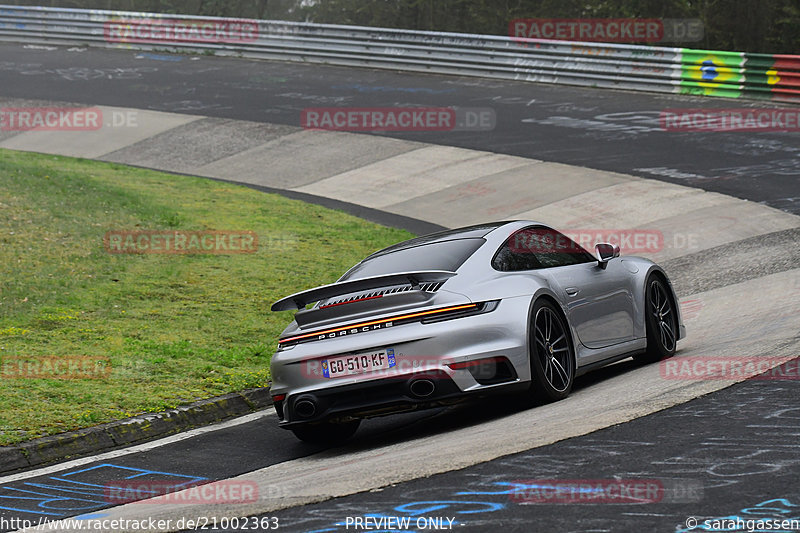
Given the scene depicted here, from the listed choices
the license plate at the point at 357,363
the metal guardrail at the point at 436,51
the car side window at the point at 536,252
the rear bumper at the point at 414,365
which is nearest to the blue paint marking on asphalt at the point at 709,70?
the metal guardrail at the point at 436,51

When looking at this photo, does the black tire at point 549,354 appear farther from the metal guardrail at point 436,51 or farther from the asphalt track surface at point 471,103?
the metal guardrail at point 436,51

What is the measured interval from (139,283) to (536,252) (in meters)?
6.08

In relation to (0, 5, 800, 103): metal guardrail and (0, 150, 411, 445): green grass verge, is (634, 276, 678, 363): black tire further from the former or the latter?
(0, 5, 800, 103): metal guardrail

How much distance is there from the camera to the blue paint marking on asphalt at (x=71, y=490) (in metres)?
6.06

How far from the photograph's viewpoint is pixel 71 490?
6.45 metres

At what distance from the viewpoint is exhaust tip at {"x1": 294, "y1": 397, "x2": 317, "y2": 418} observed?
280 inches

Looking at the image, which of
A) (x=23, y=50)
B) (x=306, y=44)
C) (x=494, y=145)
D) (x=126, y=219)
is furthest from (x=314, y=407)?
(x=23, y=50)

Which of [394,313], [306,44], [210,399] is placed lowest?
[210,399]

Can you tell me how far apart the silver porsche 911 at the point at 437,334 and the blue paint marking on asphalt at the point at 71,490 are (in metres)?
1.08

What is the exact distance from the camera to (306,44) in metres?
30.8

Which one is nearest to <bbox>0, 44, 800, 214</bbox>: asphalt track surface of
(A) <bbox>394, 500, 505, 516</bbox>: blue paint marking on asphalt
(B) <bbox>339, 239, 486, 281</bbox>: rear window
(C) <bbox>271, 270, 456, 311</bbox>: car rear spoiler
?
(B) <bbox>339, 239, 486, 281</bbox>: rear window

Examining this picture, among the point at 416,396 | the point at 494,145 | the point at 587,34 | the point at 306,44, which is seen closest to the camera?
the point at 416,396

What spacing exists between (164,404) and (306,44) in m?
23.7

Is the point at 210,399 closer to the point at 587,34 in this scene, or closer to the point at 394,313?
the point at 394,313
